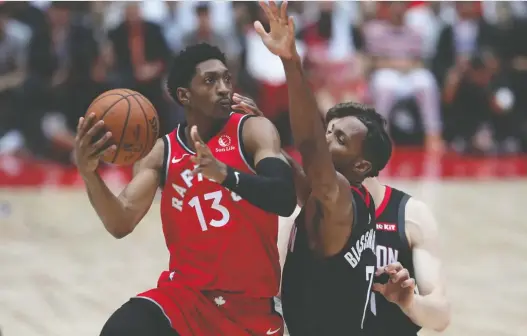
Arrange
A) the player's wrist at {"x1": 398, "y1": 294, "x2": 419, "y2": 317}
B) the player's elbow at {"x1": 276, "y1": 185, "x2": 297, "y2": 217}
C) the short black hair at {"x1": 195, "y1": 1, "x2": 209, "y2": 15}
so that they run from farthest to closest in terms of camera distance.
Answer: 1. the short black hair at {"x1": 195, "y1": 1, "x2": 209, "y2": 15}
2. the player's wrist at {"x1": 398, "y1": 294, "x2": 419, "y2": 317}
3. the player's elbow at {"x1": 276, "y1": 185, "x2": 297, "y2": 217}

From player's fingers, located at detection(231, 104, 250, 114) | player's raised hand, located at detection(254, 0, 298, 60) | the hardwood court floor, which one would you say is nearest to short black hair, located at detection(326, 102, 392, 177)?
player's fingers, located at detection(231, 104, 250, 114)

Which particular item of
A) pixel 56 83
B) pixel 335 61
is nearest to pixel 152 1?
pixel 56 83

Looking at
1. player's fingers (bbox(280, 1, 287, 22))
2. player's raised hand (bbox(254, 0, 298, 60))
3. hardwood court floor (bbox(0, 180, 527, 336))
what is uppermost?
player's fingers (bbox(280, 1, 287, 22))

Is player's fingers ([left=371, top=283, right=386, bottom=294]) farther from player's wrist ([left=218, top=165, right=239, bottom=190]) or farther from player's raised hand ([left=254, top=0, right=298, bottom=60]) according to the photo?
player's raised hand ([left=254, top=0, right=298, bottom=60])

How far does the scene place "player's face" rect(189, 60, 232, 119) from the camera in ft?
12.2

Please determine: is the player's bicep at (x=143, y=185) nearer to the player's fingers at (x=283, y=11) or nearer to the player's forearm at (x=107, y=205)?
the player's forearm at (x=107, y=205)

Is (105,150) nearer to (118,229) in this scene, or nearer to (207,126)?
(118,229)

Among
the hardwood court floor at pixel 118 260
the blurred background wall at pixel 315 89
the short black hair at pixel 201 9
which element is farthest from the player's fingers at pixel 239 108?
the short black hair at pixel 201 9

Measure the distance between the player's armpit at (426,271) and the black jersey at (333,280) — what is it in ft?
0.84

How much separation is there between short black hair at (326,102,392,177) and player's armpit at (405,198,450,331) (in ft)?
1.65

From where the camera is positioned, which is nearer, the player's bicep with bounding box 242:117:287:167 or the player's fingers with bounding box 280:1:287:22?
the player's fingers with bounding box 280:1:287:22

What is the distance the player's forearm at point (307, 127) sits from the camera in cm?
332

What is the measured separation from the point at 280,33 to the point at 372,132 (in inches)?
27.1

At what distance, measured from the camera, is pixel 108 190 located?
3.57 meters
